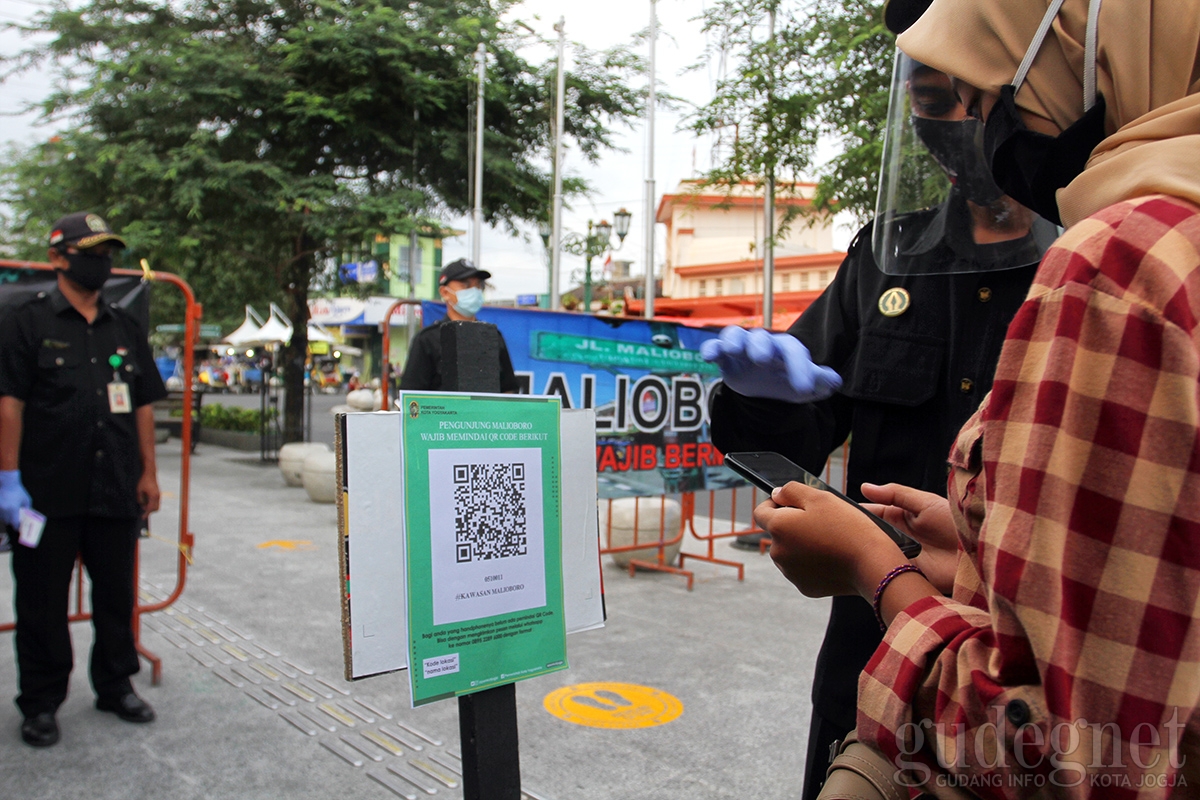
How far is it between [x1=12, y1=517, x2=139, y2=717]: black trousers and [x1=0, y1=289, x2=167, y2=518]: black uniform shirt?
0.12 meters

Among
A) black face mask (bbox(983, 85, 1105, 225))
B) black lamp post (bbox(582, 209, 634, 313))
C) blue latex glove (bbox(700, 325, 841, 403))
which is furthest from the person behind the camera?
black lamp post (bbox(582, 209, 634, 313))

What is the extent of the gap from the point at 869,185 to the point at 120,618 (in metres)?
6.53

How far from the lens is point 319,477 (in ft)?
31.5

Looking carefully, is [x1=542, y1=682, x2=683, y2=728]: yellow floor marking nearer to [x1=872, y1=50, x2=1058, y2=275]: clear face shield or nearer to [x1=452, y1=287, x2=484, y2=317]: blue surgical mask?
[x1=452, y1=287, x2=484, y2=317]: blue surgical mask

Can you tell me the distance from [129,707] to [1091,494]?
13.2 feet

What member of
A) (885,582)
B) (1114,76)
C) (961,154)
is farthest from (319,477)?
(1114,76)

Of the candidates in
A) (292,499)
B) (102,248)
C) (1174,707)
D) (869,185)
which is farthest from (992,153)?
(292,499)

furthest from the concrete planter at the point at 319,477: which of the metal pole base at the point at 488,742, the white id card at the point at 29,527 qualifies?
the metal pole base at the point at 488,742

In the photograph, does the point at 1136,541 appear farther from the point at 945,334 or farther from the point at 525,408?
the point at 525,408

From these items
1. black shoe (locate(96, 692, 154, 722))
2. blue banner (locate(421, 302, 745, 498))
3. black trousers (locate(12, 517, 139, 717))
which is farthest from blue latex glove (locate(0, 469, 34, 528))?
blue banner (locate(421, 302, 745, 498))

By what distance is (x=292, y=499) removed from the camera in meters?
10.1

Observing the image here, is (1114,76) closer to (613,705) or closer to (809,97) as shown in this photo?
(613,705)

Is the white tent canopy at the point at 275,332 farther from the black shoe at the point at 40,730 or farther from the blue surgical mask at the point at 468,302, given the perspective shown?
the black shoe at the point at 40,730

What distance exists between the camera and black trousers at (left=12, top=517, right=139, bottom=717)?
11.6ft
